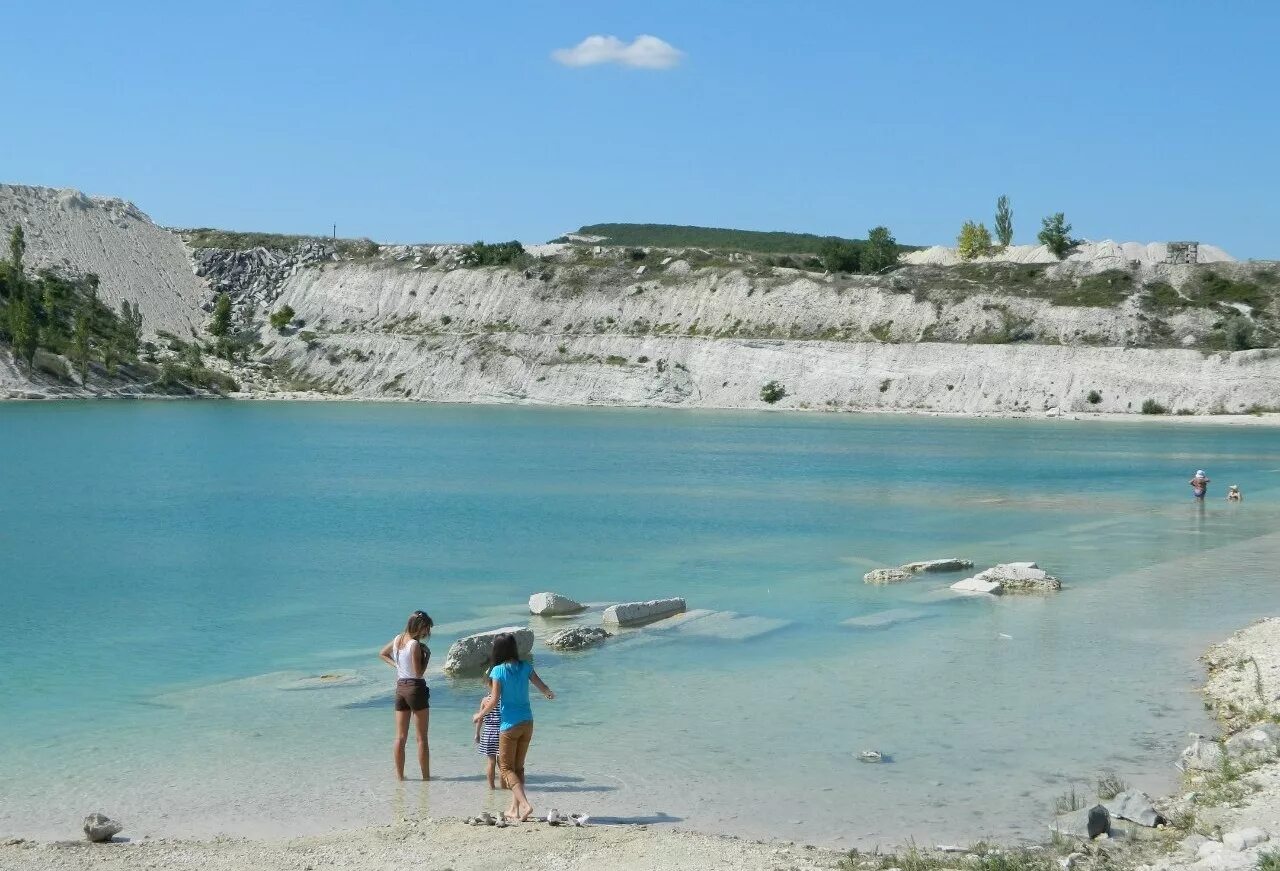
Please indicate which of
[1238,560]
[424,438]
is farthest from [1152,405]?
[1238,560]

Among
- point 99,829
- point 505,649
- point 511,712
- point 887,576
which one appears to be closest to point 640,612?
point 887,576

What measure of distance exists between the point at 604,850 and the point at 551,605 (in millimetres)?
11582

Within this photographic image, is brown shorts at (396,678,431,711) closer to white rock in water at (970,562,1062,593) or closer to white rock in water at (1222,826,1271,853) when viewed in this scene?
white rock in water at (1222,826,1271,853)

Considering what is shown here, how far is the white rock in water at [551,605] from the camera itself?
72.8 feet

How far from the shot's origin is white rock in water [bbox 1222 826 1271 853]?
9703 mm

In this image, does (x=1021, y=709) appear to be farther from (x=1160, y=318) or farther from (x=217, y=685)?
(x=1160, y=318)

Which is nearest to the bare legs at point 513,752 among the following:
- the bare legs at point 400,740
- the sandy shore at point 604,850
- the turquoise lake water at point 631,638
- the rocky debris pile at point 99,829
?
the turquoise lake water at point 631,638

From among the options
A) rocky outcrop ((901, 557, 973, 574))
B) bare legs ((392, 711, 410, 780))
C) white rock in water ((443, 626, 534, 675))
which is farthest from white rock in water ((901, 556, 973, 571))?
bare legs ((392, 711, 410, 780))

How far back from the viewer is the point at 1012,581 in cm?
2492

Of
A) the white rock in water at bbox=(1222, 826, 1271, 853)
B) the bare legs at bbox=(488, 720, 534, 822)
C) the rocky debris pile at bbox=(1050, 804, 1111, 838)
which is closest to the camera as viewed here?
the white rock in water at bbox=(1222, 826, 1271, 853)

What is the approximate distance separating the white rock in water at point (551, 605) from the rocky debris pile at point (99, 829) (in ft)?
37.1

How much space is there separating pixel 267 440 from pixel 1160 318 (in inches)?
2593

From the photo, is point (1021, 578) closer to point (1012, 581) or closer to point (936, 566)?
point (1012, 581)

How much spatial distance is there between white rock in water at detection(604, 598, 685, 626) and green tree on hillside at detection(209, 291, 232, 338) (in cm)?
10299
